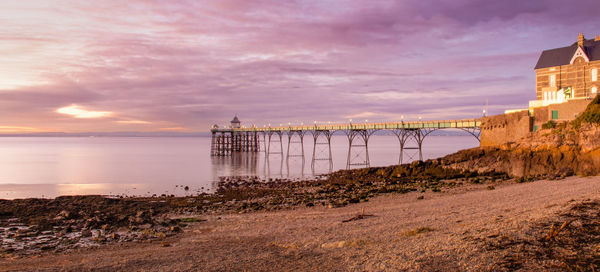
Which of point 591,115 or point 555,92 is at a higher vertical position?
point 555,92

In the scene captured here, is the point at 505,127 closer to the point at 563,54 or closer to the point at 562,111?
the point at 562,111

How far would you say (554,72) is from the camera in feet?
155

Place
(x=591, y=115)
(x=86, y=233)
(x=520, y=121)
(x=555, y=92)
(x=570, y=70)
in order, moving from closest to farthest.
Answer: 1. (x=86, y=233)
2. (x=591, y=115)
3. (x=520, y=121)
4. (x=555, y=92)
5. (x=570, y=70)

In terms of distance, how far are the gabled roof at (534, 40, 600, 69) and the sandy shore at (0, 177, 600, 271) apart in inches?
1399

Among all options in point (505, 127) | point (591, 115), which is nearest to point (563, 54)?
point (505, 127)

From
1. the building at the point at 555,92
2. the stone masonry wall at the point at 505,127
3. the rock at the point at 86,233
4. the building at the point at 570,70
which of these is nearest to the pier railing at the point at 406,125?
the stone masonry wall at the point at 505,127

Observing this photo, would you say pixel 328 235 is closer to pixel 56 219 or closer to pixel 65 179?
pixel 56 219

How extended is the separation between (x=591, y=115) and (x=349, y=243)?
2450 cm

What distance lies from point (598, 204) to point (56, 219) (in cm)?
2312

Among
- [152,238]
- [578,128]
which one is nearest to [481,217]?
[152,238]

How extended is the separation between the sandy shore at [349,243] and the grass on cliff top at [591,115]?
1155cm

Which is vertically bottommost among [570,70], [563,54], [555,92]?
[555,92]

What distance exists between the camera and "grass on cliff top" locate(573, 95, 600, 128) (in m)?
26.5

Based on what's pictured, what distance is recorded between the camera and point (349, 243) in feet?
39.1
